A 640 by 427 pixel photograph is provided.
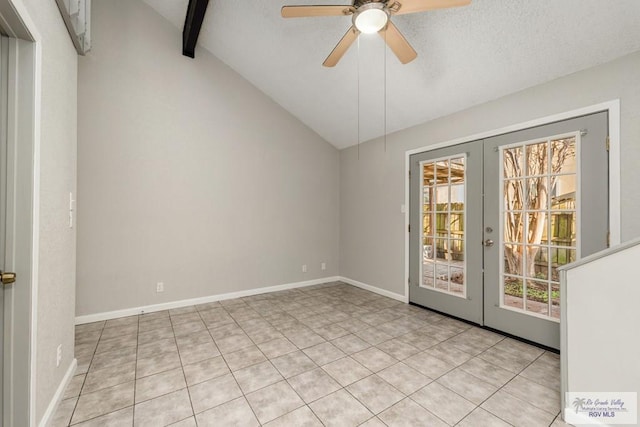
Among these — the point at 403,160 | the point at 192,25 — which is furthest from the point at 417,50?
the point at 192,25

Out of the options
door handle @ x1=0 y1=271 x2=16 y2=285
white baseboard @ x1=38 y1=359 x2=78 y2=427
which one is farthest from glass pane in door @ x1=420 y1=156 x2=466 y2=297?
door handle @ x1=0 y1=271 x2=16 y2=285

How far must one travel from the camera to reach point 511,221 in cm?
286

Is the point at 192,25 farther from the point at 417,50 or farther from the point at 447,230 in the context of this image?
the point at 447,230

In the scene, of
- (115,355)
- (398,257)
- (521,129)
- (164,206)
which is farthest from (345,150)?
(115,355)

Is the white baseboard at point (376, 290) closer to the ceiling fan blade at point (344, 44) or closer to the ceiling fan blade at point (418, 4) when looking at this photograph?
the ceiling fan blade at point (344, 44)

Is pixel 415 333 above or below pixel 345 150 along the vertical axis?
below

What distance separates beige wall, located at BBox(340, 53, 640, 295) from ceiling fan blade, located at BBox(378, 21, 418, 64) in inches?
56.1

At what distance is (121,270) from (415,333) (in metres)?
3.52

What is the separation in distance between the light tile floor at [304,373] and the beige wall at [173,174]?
0.61 metres

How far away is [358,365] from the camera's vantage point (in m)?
2.28

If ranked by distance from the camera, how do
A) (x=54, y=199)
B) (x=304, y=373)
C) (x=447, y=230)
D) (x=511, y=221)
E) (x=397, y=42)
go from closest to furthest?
(x=54, y=199), (x=397, y=42), (x=304, y=373), (x=511, y=221), (x=447, y=230)

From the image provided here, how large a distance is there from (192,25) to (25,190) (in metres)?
2.78

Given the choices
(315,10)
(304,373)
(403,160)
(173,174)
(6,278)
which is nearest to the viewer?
(6,278)

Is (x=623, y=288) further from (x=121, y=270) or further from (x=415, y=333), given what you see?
(x=121, y=270)
